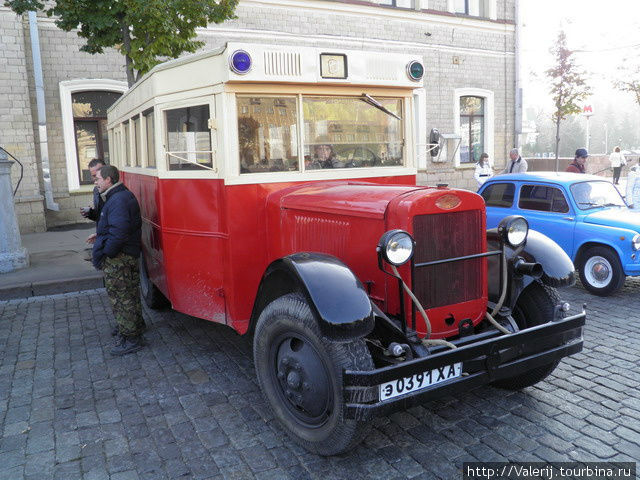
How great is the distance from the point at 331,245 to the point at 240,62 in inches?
57.3

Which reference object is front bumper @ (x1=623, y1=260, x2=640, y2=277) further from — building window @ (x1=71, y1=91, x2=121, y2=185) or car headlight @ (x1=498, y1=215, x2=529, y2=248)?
building window @ (x1=71, y1=91, x2=121, y2=185)

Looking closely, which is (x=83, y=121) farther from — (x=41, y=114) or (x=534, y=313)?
(x=534, y=313)

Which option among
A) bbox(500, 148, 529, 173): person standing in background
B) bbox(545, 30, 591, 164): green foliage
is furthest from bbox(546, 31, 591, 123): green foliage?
bbox(500, 148, 529, 173): person standing in background

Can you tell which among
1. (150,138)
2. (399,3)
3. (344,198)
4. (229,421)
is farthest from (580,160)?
(399,3)

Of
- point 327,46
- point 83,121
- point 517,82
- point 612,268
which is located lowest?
point 612,268

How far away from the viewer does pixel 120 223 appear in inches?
181

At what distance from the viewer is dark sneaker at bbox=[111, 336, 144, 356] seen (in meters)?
4.74

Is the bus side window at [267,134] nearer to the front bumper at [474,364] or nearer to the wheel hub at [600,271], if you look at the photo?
the front bumper at [474,364]

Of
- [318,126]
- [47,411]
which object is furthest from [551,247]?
[47,411]

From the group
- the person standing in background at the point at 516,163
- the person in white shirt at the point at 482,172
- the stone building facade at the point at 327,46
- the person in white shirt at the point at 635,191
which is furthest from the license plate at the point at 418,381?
the person in white shirt at the point at 482,172

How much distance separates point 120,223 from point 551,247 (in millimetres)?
3446

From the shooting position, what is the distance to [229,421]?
350cm

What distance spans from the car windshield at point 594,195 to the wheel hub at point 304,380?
16.9 ft

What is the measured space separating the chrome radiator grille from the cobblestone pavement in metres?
0.82
